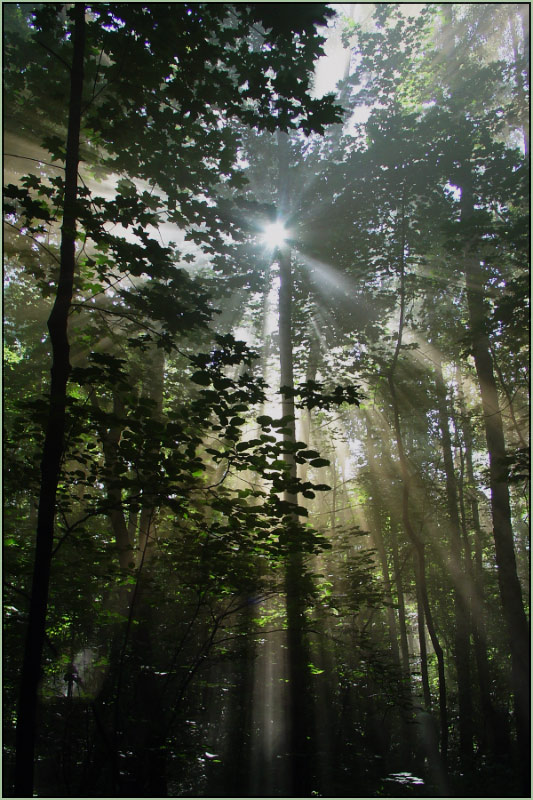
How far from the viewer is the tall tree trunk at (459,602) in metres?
12.1

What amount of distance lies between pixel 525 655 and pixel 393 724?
21.6 ft

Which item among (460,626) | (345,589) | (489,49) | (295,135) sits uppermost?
(489,49)

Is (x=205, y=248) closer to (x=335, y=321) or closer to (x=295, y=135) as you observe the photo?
(x=335, y=321)

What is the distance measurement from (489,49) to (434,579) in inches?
870

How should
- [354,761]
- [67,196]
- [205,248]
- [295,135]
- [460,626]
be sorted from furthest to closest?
1. [295,135]
2. [460,626]
3. [354,761]
4. [205,248]
5. [67,196]

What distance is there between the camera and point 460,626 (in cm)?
1344

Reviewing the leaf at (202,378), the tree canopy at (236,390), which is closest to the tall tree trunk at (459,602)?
the tree canopy at (236,390)

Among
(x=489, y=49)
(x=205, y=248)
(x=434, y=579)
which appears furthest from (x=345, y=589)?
(x=489, y=49)

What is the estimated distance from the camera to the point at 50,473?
10.7 ft

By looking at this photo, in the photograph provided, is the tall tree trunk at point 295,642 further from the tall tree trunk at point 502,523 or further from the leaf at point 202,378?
the tall tree trunk at point 502,523

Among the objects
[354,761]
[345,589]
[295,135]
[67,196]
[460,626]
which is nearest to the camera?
[67,196]

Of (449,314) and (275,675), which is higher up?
(449,314)

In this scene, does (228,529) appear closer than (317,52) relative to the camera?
Yes

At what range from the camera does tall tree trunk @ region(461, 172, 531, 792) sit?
9.20m
